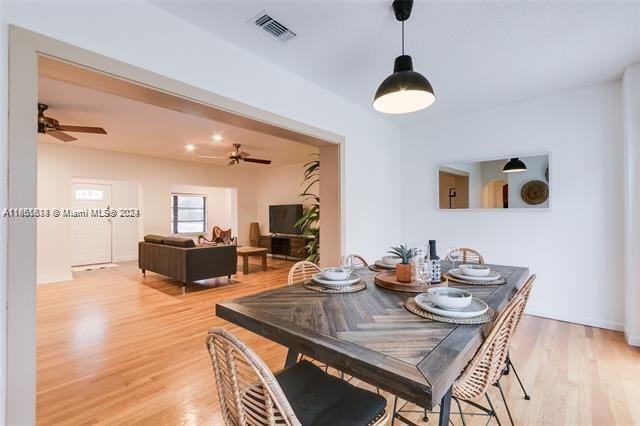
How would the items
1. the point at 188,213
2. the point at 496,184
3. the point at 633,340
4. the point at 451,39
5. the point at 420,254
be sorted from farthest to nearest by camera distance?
the point at 188,213 → the point at 496,184 → the point at 633,340 → the point at 451,39 → the point at 420,254

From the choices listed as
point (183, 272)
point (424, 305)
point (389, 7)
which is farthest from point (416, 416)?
point (183, 272)

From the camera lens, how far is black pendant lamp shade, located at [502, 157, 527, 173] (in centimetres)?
348

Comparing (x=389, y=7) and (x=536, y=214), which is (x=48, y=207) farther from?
(x=536, y=214)

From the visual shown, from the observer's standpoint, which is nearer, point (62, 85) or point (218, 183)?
point (62, 85)

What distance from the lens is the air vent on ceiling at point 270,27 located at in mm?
1995

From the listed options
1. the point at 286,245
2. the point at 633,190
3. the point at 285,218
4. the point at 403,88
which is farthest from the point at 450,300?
the point at 285,218

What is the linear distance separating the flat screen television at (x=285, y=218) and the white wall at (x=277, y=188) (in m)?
0.26

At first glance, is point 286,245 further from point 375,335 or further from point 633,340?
point 375,335

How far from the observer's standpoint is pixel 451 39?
2234 mm

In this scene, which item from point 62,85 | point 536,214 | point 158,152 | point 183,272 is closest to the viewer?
point 62,85

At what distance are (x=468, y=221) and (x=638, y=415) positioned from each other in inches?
95.3

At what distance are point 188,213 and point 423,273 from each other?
9.25 m

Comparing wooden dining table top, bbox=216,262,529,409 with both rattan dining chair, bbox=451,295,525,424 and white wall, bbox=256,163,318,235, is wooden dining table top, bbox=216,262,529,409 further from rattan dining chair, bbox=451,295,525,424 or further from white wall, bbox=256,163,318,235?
white wall, bbox=256,163,318,235

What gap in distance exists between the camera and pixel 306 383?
128cm
